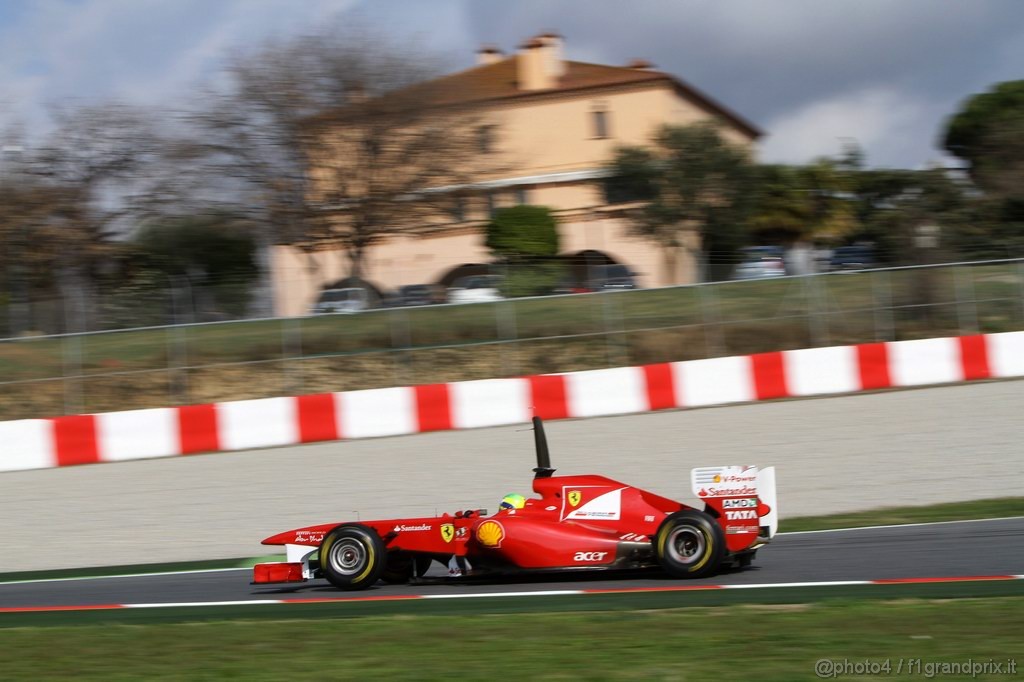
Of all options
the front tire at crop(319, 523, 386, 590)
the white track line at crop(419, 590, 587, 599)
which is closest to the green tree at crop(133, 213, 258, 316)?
the front tire at crop(319, 523, 386, 590)

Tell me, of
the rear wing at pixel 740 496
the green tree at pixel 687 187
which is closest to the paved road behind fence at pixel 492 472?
the rear wing at pixel 740 496

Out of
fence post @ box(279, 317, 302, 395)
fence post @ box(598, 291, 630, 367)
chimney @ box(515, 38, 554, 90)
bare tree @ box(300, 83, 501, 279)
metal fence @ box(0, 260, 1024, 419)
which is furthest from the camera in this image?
chimney @ box(515, 38, 554, 90)

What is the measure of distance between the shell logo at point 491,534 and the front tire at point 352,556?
2.27ft

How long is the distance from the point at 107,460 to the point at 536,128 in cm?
3458

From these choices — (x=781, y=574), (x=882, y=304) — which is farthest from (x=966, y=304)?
(x=781, y=574)

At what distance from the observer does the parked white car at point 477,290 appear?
17.6 meters

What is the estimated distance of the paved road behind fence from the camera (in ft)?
32.3

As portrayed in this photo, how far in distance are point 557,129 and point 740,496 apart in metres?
41.3

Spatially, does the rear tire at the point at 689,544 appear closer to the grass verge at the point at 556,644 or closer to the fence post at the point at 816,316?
the grass verge at the point at 556,644

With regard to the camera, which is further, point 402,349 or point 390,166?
point 390,166

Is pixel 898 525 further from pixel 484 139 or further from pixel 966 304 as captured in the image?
pixel 484 139

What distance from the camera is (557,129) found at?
4672cm

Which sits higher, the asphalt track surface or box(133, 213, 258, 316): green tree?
box(133, 213, 258, 316): green tree

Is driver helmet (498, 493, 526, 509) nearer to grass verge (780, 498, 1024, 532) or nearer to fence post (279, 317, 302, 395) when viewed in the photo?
grass verge (780, 498, 1024, 532)
